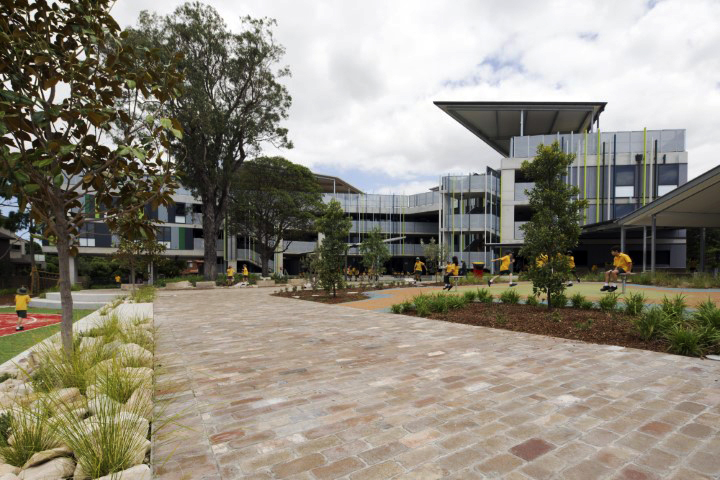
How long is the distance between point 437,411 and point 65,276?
174 inches

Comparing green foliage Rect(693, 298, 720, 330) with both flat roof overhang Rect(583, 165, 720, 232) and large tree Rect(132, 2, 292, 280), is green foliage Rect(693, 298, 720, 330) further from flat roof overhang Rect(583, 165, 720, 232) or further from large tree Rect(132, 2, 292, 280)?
large tree Rect(132, 2, 292, 280)

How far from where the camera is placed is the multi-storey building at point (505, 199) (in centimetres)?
3067

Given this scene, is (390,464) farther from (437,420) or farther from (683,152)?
(683,152)

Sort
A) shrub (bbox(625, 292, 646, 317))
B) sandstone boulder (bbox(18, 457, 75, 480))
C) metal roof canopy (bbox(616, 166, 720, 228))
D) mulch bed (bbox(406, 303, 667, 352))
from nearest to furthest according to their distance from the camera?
sandstone boulder (bbox(18, 457, 75, 480)) < mulch bed (bbox(406, 303, 667, 352)) < shrub (bbox(625, 292, 646, 317)) < metal roof canopy (bbox(616, 166, 720, 228))

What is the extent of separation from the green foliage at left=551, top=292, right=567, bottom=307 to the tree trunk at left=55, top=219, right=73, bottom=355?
1026 cm

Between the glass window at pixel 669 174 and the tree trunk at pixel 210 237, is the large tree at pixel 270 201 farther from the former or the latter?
the glass window at pixel 669 174

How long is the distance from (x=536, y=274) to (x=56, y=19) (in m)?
10.2

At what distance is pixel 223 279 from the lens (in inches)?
1128

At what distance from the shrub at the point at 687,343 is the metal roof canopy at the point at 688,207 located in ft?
37.8

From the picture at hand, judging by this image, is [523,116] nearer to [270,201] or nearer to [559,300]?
[270,201]

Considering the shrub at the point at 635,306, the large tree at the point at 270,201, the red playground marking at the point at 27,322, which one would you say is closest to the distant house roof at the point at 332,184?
the large tree at the point at 270,201

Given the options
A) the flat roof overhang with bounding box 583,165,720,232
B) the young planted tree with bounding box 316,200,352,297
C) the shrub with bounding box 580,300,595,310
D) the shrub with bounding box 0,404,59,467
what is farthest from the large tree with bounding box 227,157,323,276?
the shrub with bounding box 0,404,59,467

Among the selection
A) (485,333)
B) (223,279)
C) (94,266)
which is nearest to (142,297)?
(223,279)

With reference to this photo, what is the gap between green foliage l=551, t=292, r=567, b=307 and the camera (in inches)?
396
